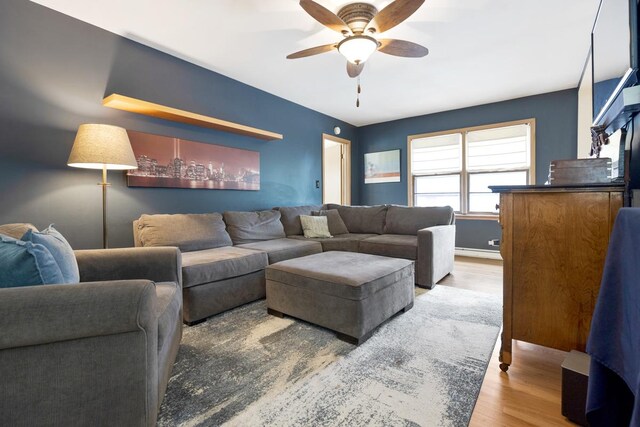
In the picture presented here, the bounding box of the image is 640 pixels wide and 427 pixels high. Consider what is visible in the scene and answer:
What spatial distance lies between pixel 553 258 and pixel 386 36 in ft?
7.71

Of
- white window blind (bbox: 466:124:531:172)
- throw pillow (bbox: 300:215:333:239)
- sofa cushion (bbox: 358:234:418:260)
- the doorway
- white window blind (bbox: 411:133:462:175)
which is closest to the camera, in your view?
sofa cushion (bbox: 358:234:418:260)

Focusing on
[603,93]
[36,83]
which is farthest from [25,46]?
[603,93]

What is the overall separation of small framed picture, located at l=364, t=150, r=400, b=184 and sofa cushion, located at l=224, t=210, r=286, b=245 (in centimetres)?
277

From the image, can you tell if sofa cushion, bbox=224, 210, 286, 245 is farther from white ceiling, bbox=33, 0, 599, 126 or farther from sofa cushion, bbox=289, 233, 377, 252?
white ceiling, bbox=33, 0, 599, 126

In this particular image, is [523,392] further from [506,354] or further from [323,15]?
[323,15]

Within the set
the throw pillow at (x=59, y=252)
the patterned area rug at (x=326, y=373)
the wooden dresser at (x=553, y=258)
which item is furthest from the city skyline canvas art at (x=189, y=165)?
the wooden dresser at (x=553, y=258)

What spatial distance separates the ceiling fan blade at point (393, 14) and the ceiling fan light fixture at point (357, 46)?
0.39ft

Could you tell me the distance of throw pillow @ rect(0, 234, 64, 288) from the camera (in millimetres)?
908

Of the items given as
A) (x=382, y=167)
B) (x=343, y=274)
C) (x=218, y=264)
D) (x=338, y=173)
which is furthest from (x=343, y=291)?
(x=338, y=173)

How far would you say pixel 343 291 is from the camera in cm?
180

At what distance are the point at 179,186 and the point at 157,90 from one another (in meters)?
0.99

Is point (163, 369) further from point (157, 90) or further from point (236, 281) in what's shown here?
point (157, 90)

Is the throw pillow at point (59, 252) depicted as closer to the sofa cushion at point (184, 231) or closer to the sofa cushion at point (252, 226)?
the sofa cushion at point (184, 231)

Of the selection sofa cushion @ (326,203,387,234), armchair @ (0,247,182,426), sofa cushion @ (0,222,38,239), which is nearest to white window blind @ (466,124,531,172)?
sofa cushion @ (326,203,387,234)
